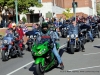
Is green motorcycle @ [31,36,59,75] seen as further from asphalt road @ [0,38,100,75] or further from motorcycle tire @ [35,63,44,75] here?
asphalt road @ [0,38,100,75]

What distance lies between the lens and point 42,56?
930 cm

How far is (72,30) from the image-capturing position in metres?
14.4

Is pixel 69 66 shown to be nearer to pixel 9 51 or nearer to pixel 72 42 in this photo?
pixel 72 42

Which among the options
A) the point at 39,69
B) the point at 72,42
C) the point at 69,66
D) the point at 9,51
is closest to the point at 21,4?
the point at 72,42

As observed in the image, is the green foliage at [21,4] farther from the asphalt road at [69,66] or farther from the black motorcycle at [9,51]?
the asphalt road at [69,66]

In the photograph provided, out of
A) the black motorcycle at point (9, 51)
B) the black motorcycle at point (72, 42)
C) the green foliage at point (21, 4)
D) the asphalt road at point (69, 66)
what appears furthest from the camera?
the green foliage at point (21, 4)

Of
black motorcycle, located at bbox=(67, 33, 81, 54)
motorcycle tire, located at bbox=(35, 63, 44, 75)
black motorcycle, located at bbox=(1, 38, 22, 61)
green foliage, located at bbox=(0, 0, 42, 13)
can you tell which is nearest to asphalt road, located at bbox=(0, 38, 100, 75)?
black motorcycle, located at bbox=(1, 38, 22, 61)

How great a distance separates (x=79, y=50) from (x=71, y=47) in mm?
1285

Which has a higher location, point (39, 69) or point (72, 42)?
point (72, 42)

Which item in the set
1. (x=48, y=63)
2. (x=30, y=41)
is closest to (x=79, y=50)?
(x=30, y=41)

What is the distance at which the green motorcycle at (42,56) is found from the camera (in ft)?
30.0

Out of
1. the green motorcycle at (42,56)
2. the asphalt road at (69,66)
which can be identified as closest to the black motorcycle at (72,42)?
the asphalt road at (69,66)

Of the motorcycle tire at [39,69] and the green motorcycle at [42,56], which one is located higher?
the green motorcycle at [42,56]

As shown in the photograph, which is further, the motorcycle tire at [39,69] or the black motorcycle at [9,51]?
the black motorcycle at [9,51]
